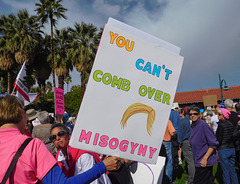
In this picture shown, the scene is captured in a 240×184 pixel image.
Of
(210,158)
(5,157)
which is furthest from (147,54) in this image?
(210,158)

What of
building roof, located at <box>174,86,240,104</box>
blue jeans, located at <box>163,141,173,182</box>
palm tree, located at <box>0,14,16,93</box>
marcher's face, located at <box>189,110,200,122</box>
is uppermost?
building roof, located at <box>174,86,240,104</box>

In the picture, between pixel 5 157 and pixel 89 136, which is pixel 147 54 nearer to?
pixel 89 136

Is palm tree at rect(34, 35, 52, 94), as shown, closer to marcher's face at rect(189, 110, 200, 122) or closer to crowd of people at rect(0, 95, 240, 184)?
crowd of people at rect(0, 95, 240, 184)

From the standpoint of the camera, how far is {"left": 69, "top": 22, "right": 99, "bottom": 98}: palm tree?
2150 centimetres

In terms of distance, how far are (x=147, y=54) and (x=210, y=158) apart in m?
2.67

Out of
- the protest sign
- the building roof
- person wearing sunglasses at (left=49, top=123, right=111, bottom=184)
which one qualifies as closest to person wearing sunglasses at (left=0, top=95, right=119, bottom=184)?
person wearing sunglasses at (left=49, top=123, right=111, bottom=184)

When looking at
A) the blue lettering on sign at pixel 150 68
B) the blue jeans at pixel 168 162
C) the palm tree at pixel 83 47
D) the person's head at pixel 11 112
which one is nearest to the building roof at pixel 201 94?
the palm tree at pixel 83 47

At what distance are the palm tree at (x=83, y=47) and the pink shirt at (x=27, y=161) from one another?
67.2ft

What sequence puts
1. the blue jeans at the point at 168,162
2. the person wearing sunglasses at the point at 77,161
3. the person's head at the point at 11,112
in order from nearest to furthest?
1. the person's head at the point at 11,112
2. the person wearing sunglasses at the point at 77,161
3. the blue jeans at the point at 168,162

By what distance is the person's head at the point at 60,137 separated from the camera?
2.50 metres

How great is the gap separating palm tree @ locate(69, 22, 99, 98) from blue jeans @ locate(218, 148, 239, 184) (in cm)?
1836

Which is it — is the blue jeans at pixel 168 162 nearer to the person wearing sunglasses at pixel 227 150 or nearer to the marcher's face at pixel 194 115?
the person wearing sunglasses at pixel 227 150

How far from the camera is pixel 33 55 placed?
68.9ft

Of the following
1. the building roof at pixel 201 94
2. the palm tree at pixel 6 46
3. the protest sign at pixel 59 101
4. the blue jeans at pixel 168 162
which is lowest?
the blue jeans at pixel 168 162
